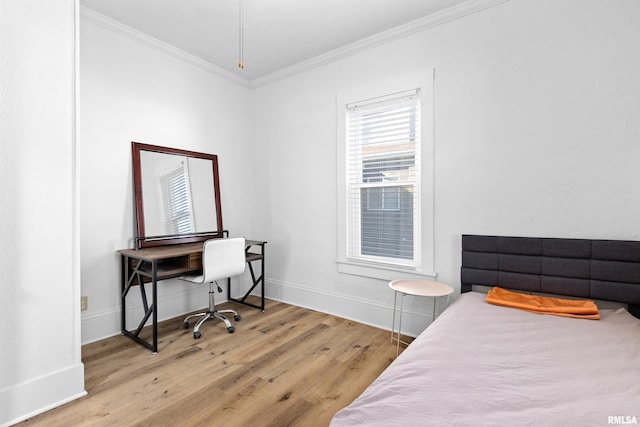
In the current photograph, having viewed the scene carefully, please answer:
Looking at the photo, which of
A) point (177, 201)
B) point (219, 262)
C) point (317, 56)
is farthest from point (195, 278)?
point (317, 56)

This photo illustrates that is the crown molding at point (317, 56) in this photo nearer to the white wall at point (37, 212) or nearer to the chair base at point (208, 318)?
the white wall at point (37, 212)

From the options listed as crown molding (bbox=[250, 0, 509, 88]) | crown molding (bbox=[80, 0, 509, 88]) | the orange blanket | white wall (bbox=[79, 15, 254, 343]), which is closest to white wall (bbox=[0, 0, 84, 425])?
white wall (bbox=[79, 15, 254, 343])

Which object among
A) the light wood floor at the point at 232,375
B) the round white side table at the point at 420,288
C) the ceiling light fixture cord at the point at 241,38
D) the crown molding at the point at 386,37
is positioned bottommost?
the light wood floor at the point at 232,375

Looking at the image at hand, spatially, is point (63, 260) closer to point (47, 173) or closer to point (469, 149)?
point (47, 173)

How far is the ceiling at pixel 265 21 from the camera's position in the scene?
251 centimetres

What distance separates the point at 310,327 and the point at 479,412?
84.6 inches

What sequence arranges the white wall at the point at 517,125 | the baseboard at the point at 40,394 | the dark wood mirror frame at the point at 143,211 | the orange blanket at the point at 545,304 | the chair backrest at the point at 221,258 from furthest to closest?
1. the dark wood mirror frame at the point at 143,211
2. the chair backrest at the point at 221,258
3. the white wall at the point at 517,125
4. the orange blanket at the point at 545,304
5. the baseboard at the point at 40,394

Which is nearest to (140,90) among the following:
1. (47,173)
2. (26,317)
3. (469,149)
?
(47,173)

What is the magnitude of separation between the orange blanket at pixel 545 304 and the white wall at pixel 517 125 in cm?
46

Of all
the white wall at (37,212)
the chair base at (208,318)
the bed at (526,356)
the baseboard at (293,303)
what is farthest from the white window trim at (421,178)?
the white wall at (37,212)

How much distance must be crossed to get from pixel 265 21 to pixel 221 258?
2.07 meters

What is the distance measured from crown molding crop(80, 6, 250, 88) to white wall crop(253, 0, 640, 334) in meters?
1.15

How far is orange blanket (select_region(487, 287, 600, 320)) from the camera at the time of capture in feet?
6.03

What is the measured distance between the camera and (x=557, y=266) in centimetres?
213
